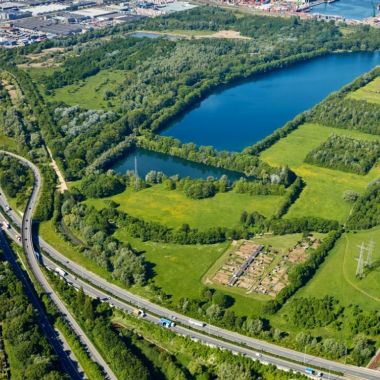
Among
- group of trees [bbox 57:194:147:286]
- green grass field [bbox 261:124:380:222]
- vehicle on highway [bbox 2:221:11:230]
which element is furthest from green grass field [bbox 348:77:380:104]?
vehicle on highway [bbox 2:221:11:230]

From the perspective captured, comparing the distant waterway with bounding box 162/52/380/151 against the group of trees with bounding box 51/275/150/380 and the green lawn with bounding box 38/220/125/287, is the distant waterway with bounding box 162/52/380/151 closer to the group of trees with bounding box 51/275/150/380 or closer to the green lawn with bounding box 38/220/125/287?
the green lawn with bounding box 38/220/125/287

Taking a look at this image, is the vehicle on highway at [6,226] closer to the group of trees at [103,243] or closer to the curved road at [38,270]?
the curved road at [38,270]

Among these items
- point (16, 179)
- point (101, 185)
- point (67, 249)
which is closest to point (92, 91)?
point (16, 179)

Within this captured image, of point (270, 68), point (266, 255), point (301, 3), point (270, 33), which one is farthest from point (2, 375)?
point (301, 3)

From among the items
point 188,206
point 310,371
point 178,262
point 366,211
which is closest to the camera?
point 310,371

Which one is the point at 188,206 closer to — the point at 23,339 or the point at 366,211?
the point at 366,211
